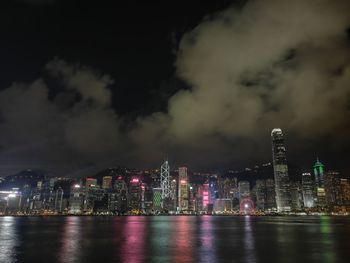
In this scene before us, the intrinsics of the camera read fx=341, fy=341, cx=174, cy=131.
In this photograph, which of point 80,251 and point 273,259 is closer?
point 273,259

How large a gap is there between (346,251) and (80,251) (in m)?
34.2

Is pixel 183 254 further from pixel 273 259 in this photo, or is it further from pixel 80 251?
pixel 80 251

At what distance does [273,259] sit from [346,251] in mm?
12989

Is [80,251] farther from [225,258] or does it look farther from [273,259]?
[273,259]

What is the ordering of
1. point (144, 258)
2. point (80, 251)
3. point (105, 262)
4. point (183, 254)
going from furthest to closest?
point (80, 251)
point (183, 254)
point (144, 258)
point (105, 262)

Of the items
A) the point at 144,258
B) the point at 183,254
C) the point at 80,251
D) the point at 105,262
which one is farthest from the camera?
the point at 80,251

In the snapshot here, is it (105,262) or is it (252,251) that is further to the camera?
(252,251)

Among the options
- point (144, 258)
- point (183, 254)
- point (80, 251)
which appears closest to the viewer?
point (144, 258)

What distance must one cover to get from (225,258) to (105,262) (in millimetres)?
13142

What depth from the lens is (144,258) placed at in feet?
122

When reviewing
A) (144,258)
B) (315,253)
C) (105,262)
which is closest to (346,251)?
(315,253)

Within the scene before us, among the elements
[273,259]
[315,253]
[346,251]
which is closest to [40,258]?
[273,259]

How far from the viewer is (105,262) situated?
114 feet

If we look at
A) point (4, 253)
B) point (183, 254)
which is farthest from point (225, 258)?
point (4, 253)
